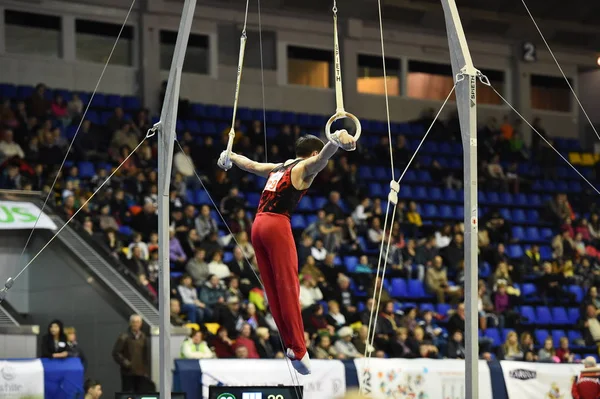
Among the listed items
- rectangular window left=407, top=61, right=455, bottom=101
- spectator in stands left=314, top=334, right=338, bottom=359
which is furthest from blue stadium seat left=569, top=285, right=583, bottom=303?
spectator in stands left=314, top=334, right=338, bottom=359

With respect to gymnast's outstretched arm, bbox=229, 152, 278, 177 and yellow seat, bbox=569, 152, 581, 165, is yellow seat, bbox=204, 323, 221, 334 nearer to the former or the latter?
gymnast's outstretched arm, bbox=229, 152, 278, 177

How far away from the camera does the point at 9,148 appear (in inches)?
698

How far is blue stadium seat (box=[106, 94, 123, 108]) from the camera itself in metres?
20.9

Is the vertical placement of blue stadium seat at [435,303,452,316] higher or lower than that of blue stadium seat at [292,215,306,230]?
lower

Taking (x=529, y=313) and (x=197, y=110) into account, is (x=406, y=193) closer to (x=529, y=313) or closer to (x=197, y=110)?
(x=529, y=313)

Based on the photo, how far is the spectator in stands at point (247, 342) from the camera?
15516 millimetres

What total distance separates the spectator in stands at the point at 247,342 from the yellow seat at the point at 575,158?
12.0 meters

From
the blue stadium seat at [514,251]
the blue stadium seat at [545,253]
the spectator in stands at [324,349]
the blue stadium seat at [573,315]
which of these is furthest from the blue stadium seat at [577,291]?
the spectator in stands at [324,349]

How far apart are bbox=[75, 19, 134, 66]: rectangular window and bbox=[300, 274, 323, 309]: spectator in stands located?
6662 mm

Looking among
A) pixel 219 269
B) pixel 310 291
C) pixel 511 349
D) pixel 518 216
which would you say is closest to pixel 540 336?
pixel 511 349

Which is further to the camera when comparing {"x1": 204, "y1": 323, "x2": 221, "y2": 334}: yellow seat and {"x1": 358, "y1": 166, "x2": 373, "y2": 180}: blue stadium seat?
{"x1": 358, "y1": 166, "x2": 373, "y2": 180}: blue stadium seat

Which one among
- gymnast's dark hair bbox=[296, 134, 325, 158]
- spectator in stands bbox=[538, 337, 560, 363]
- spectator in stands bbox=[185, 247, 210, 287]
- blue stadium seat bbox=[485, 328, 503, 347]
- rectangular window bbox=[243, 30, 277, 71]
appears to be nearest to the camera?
gymnast's dark hair bbox=[296, 134, 325, 158]

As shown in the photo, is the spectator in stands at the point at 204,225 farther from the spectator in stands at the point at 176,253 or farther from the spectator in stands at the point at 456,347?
the spectator in stands at the point at 456,347

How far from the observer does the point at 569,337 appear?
792 inches
